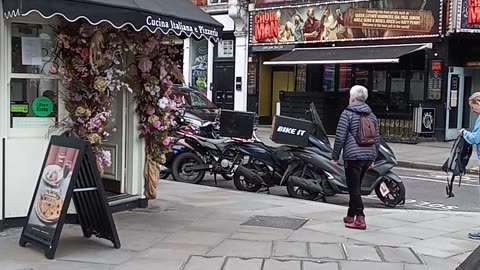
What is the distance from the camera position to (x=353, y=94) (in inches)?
314

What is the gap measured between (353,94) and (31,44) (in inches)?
150

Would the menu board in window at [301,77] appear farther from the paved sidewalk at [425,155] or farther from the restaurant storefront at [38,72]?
the restaurant storefront at [38,72]

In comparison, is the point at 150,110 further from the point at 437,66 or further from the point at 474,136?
the point at 437,66

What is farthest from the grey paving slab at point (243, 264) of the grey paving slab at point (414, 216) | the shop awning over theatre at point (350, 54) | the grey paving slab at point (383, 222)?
the shop awning over theatre at point (350, 54)

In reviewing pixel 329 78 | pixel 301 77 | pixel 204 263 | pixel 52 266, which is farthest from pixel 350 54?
pixel 52 266

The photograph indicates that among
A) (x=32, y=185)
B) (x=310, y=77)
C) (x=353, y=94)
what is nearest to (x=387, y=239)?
(x=353, y=94)

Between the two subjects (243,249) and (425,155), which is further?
(425,155)

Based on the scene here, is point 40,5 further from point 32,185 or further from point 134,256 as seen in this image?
point 134,256

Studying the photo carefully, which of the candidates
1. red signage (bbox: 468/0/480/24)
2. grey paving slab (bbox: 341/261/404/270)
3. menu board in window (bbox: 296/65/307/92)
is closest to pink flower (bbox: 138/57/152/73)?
grey paving slab (bbox: 341/261/404/270)

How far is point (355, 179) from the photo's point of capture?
26.2ft

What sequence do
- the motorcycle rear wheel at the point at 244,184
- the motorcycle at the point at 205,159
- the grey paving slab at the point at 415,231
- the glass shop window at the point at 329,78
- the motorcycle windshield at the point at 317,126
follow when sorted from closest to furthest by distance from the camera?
the grey paving slab at the point at 415,231 < the motorcycle windshield at the point at 317,126 < the motorcycle rear wheel at the point at 244,184 < the motorcycle at the point at 205,159 < the glass shop window at the point at 329,78

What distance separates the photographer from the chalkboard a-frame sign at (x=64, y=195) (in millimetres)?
6195

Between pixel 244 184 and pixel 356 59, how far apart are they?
11.0 m

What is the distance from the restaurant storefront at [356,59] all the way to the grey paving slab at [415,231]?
12308 mm
